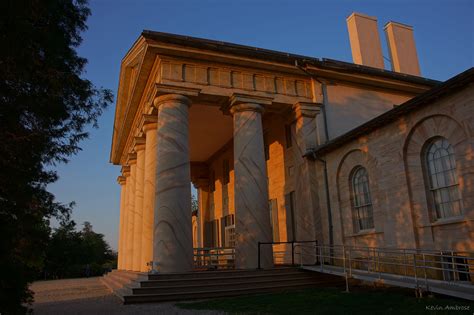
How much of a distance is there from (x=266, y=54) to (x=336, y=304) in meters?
10.8

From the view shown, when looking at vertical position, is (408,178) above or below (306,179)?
below

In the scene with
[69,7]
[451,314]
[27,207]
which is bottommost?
[451,314]

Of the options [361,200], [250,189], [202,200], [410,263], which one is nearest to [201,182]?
[202,200]

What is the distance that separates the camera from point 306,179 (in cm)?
1689

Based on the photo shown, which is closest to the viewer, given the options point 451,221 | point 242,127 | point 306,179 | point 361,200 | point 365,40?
point 451,221

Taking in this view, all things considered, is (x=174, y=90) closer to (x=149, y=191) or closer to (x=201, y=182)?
(x=149, y=191)

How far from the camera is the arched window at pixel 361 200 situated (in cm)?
1425

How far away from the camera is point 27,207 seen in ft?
26.1

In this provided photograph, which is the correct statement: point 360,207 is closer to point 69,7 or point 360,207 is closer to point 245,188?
point 245,188

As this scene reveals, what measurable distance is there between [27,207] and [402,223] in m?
10.5

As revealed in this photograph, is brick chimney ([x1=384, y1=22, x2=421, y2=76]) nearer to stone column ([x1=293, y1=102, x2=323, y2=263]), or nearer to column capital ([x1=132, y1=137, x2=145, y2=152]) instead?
stone column ([x1=293, y1=102, x2=323, y2=263])

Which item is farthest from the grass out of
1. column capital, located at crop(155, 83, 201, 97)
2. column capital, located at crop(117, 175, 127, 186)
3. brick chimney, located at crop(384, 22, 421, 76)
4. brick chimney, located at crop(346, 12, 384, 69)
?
column capital, located at crop(117, 175, 127, 186)

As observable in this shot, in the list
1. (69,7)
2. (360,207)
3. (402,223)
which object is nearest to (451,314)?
(402,223)

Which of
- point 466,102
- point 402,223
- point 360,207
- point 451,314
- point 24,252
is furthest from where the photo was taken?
point 360,207
